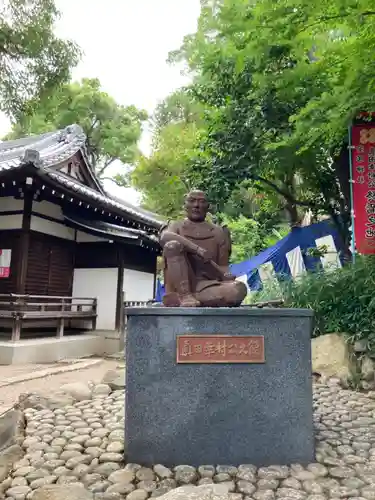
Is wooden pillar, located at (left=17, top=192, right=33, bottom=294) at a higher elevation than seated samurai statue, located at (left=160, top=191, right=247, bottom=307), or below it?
higher

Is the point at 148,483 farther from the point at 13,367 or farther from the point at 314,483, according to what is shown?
the point at 13,367

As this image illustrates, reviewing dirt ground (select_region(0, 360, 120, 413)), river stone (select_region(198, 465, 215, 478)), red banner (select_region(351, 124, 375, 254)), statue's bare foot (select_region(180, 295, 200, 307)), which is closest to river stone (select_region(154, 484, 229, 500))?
river stone (select_region(198, 465, 215, 478))

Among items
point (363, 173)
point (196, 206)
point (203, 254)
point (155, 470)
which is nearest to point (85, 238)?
point (363, 173)

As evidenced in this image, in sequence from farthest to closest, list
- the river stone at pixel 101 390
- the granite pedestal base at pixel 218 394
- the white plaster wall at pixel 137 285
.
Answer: the white plaster wall at pixel 137 285 → the river stone at pixel 101 390 → the granite pedestal base at pixel 218 394

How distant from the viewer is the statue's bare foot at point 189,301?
3.59 m

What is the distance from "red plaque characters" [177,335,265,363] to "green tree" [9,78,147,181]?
71.3ft

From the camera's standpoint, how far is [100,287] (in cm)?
1074

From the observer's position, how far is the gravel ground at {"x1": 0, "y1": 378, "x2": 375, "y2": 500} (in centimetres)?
272

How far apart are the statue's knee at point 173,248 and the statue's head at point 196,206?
0.42 metres

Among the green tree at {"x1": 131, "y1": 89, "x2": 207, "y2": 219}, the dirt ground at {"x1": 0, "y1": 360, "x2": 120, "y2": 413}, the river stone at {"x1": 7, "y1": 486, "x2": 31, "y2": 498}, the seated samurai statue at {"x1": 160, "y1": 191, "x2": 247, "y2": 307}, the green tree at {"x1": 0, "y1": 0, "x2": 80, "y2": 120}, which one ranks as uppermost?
the green tree at {"x1": 131, "y1": 89, "x2": 207, "y2": 219}

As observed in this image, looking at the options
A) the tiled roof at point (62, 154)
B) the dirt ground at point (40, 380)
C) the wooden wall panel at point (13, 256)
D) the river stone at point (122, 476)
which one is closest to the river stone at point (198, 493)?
the river stone at point (122, 476)

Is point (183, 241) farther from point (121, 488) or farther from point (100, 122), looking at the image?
point (100, 122)

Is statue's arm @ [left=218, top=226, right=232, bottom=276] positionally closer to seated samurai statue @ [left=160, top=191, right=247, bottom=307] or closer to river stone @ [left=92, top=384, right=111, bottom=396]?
seated samurai statue @ [left=160, top=191, right=247, bottom=307]

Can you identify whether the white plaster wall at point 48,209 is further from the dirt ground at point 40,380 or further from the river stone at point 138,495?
the river stone at point 138,495
